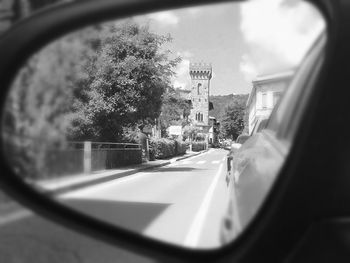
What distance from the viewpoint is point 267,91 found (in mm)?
1766

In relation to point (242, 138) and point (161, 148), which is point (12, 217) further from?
point (161, 148)

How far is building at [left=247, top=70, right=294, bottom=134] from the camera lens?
4.82 ft

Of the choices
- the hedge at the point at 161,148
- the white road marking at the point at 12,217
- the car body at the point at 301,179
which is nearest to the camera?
the car body at the point at 301,179

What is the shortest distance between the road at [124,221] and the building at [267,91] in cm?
41

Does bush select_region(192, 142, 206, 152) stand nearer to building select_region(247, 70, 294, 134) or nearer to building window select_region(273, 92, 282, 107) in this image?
building select_region(247, 70, 294, 134)

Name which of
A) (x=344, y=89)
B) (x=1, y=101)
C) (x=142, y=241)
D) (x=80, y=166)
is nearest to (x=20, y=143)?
(x=1, y=101)

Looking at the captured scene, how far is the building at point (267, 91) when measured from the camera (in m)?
1.47

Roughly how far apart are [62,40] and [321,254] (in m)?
0.90

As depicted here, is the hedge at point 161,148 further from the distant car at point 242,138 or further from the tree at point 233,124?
the tree at point 233,124

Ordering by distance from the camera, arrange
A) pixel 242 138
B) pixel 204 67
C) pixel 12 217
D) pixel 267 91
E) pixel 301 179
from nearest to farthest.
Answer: pixel 301 179 → pixel 204 67 → pixel 267 91 → pixel 242 138 → pixel 12 217

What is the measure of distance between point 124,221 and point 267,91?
69cm

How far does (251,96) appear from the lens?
1773 millimetres

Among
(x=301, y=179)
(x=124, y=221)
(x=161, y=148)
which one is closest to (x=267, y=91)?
(x=301, y=179)

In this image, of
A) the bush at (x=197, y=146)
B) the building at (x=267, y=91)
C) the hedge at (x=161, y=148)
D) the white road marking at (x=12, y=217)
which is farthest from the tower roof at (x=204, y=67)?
the bush at (x=197, y=146)
